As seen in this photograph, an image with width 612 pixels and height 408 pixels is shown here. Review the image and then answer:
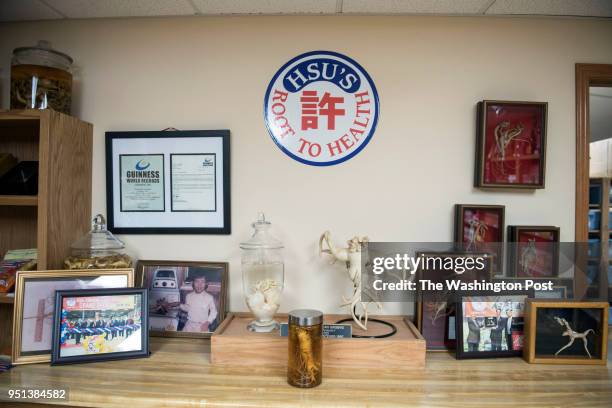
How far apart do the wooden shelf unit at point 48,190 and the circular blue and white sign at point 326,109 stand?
38.1 inches

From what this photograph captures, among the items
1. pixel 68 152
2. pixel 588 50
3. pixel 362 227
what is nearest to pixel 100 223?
pixel 68 152

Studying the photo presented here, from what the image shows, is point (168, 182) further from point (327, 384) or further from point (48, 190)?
point (327, 384)

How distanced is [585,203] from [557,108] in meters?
0.48

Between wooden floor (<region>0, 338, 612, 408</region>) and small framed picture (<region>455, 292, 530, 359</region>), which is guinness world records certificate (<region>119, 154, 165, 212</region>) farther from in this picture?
small framed picture (<region>455, 292, 530, 359</region>)

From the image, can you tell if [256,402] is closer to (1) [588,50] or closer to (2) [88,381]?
(2) [88,381]

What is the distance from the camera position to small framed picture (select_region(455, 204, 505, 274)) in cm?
181

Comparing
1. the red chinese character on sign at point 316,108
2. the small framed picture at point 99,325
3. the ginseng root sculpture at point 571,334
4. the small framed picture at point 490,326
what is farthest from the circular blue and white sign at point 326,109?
the ginseng root sculpture at point 571,334

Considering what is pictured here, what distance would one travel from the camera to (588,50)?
6.15ft

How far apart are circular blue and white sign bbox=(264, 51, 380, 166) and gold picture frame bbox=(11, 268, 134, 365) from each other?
101 cm

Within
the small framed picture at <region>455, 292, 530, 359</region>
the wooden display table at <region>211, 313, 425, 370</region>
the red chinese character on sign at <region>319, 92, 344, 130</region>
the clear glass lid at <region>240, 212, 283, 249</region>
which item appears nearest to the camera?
the wooden display table at <region>211, 313, 425, 370</region>

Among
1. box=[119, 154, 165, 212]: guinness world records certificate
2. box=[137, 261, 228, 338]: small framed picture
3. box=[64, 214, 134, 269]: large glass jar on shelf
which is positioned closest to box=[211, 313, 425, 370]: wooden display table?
box=[137, 261, 228, 338]: small framed picture

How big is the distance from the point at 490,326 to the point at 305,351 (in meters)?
0.85

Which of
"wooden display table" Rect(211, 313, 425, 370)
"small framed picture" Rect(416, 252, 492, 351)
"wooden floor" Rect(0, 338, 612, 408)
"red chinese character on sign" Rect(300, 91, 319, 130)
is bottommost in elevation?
"wooden floor" Rect(0, 338, 612, 408)

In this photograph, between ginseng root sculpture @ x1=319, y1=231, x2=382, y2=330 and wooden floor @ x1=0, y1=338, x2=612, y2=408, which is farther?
ginseng root sculpture @ x1=319, y1=231, x2=382, y2=330
